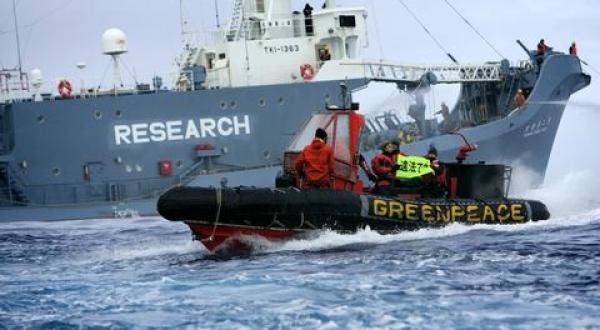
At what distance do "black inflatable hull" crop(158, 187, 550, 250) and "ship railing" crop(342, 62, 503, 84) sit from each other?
58.5ft

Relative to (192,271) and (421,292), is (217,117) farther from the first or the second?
(421,292)

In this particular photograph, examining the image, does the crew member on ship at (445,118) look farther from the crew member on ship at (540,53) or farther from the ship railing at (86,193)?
the ship railing at (86,193)

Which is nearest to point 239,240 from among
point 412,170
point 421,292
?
point 412,170

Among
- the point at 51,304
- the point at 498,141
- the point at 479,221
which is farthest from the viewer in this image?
the point at 498,141

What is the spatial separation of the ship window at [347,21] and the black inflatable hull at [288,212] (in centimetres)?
1810

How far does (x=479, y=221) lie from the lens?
2141cm

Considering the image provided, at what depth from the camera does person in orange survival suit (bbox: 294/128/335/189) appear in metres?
20.2

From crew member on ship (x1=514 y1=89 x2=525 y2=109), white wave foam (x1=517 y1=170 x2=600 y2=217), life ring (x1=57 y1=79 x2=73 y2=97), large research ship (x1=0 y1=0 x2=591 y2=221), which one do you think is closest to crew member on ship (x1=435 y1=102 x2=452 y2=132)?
large research ship (x1=0 y1=0 x2=591 y2=221)

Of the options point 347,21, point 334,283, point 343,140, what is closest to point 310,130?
point 343,140

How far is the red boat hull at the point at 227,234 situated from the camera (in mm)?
19391

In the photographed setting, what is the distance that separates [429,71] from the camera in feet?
128

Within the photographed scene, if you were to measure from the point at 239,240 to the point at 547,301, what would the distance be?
683cm

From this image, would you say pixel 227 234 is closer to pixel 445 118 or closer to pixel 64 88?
pixel 64 88

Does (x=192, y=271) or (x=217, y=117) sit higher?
(x=217, y=117)
